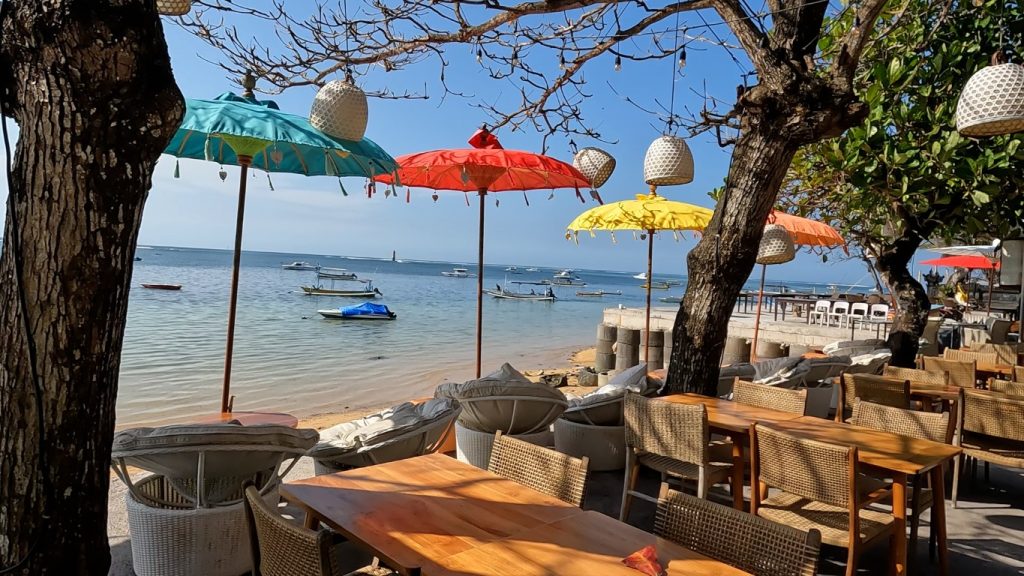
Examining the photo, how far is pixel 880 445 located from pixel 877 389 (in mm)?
1756

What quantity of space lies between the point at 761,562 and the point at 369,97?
315 centimetres

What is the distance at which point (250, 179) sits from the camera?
4.13m

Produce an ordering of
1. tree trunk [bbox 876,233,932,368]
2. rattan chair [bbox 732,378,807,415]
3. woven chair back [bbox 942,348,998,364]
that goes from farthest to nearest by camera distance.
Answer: tree trunk [bbox 876,233,932,368] < woven chair back [bbox 942,348,998,364] < rattan chair [bbox 732,378,807,415]

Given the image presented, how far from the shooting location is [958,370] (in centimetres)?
→ 530

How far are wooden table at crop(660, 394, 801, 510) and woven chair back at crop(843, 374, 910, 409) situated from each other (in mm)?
1138

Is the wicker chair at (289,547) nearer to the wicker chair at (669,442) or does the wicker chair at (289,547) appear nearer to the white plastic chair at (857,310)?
the wicker chair at (669,442)

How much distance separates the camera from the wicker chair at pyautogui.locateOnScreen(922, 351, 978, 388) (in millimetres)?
5199

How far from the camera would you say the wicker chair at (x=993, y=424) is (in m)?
3.60

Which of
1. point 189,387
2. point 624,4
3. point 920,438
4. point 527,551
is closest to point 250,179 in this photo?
point 624,4

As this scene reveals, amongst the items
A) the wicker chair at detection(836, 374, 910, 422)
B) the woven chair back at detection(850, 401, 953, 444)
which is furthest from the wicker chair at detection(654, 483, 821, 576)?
the wicker chair at detection(836, 374, 910, 422)

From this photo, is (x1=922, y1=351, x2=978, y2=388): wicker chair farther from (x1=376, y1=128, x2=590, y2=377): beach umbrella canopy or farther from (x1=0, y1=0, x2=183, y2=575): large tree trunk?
(x1=0, y1=0, x2=183, y2=575): large tree trunk

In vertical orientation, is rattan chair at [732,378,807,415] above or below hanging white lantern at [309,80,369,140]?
below

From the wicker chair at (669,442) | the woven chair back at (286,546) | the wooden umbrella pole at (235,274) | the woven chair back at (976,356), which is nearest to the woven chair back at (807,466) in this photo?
the wicker chair at (669,442)

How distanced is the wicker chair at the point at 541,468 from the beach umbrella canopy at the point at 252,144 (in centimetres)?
191
